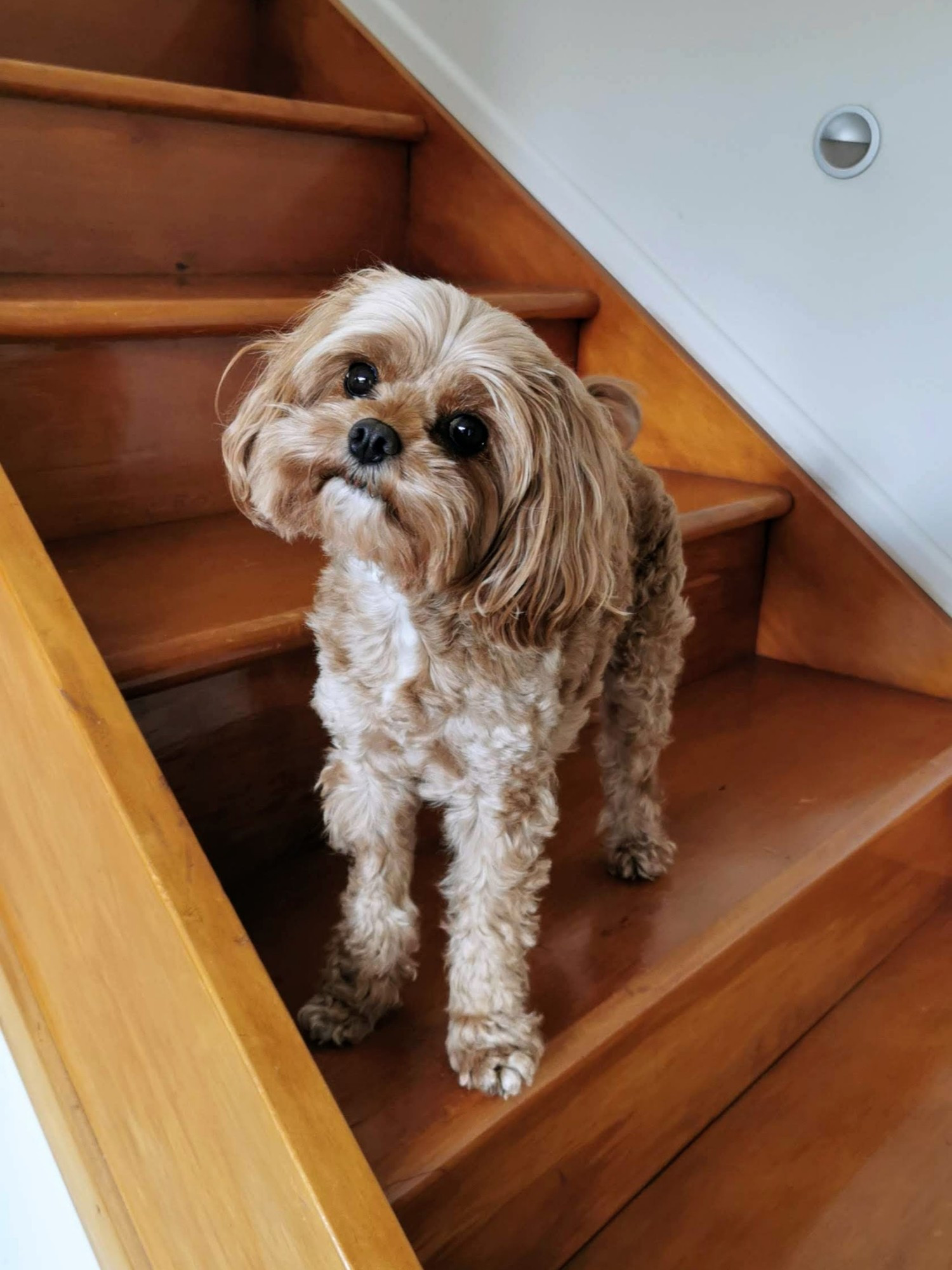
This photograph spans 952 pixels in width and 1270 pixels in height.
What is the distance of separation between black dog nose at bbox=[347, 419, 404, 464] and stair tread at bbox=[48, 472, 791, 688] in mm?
348

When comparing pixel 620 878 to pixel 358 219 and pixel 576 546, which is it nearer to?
pixel 576 546

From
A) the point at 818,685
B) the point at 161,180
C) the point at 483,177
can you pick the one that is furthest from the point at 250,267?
the point at 818,685

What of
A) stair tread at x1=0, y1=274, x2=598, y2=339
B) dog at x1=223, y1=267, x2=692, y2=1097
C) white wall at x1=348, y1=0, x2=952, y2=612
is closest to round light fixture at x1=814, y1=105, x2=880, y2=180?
white wall at x1=348, y1=0, x2=952, y2=612

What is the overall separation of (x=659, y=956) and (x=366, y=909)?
356 millimetres

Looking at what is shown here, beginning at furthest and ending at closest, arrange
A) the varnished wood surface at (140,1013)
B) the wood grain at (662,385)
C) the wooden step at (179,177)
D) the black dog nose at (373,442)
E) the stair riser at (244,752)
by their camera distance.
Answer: the wood grain at (662,385) < the wooden step at (179,177) < the stair riser at (244,752) < the black dog nose at (373,442) < the varnished wood surface at (140,1013)

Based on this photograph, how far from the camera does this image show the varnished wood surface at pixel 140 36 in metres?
1.91

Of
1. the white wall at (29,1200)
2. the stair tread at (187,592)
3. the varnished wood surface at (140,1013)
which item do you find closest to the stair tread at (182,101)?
the stair tread at (187,592)

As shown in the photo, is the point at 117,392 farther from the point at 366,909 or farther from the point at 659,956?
the point at 659,956

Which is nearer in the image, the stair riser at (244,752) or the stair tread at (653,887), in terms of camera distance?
the stair tread at (653,887)

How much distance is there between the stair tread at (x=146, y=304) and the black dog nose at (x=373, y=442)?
441 mm

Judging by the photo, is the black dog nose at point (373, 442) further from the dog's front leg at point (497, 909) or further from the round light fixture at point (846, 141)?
the round light fixture at point (846, 141)

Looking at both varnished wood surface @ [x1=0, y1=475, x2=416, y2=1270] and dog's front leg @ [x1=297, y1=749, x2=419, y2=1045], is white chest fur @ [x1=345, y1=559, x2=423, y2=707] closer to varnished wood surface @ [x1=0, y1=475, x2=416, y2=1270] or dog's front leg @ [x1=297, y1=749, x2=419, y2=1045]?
dog's front leg @ [x1=297, y1=749, x2=419, y2=1045]

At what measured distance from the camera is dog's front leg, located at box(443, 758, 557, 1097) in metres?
1.07

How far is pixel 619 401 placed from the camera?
1295 millimetres
